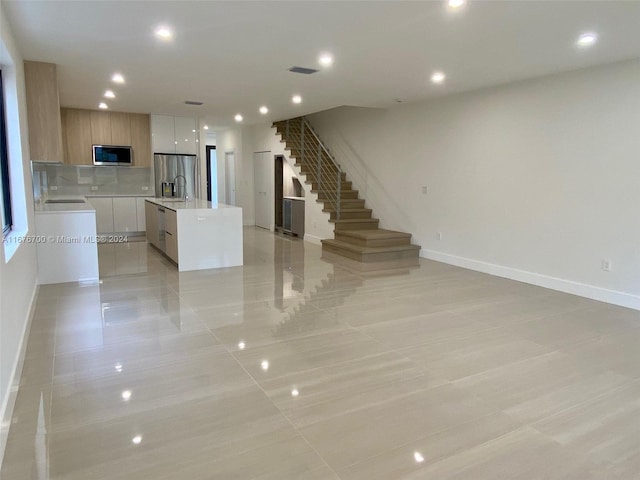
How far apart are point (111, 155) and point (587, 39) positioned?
26.3 ft

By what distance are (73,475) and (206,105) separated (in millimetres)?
6686

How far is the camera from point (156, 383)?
2766mm

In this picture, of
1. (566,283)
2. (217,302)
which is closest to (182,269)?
(217,302)

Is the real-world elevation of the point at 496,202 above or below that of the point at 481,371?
above

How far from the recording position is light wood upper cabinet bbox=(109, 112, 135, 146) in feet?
28.5

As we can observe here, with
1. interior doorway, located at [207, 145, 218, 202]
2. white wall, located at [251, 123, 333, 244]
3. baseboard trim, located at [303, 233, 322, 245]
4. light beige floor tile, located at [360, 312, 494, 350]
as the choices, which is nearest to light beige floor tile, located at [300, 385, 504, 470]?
light beige floor tile, located at [360, 312, 494, 350]

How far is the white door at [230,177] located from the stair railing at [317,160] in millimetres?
2337

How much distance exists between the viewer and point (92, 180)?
891 centimetres

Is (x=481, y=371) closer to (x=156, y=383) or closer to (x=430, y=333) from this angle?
(x=430, y=333)

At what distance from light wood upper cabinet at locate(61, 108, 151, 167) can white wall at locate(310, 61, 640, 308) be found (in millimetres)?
4989

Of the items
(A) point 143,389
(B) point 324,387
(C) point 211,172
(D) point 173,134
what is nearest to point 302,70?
(B) point 324,387

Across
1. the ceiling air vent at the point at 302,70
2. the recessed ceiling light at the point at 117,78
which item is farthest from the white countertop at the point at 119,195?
the ceiling air vent at the point at 302,70

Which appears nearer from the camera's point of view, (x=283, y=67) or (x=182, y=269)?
(x=283, y=67)

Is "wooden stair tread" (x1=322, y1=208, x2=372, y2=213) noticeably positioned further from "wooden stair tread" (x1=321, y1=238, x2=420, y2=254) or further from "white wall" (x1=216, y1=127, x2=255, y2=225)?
"white wall" (x1=216, y1=127, x2=255, y2=225)
